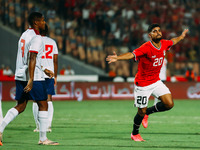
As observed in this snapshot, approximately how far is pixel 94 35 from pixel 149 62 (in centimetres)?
1495

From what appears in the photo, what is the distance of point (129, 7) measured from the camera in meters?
24.0

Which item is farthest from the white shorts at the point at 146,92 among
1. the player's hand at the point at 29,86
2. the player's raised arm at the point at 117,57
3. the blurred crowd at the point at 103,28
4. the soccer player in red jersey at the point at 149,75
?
the blurred crowd at the point at 103,28

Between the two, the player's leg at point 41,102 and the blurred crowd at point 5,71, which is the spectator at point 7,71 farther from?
the player's leg at point 41,102

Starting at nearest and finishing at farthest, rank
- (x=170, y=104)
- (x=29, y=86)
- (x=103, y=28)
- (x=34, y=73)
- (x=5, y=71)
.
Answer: (x=29, y=86) < (x=34, y=73) < (x=170, y=104) < (x=5, y=71) < (x=103, y=28)

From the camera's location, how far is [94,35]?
2303cm

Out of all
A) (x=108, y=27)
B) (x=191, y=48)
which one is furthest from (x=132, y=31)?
(x=191, y=48)

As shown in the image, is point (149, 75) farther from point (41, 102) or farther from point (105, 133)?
point (41, 102)

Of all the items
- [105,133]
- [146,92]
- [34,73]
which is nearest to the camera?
[34,73]

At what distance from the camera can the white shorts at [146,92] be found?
821 centimetres

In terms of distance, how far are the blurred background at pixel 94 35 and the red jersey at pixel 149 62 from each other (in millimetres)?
12523

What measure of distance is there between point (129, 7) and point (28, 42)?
1729 centimetres

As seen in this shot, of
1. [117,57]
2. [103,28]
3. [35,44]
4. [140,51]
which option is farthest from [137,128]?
[103,28]

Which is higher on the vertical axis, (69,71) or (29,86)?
(69,71)

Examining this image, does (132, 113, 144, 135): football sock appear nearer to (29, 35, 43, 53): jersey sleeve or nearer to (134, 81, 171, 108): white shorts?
(134, 81, 171, 108): white shorts
